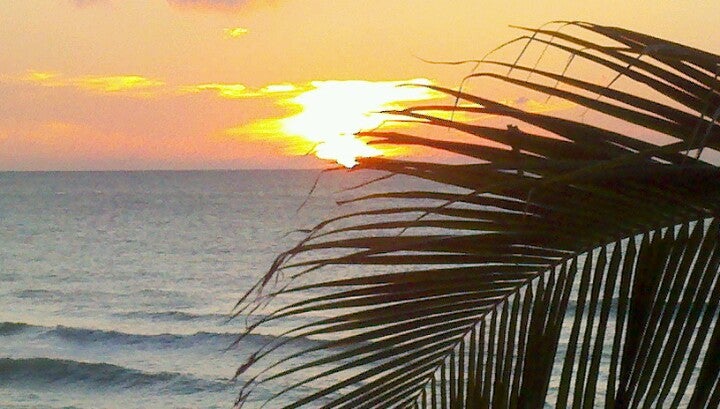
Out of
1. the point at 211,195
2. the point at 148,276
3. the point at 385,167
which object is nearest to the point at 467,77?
the point at 385,167

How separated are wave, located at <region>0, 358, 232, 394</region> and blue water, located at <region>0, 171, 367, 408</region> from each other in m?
0.03

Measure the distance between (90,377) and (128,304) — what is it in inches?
370

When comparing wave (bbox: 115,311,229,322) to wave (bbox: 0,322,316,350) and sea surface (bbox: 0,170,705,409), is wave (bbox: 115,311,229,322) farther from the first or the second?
wave (bbox: 0,322,316,350)

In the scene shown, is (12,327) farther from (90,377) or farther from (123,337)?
(90,377)

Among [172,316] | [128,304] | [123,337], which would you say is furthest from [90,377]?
[128,304]

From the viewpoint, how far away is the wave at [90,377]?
17672 mm

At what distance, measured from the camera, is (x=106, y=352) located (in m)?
20.5

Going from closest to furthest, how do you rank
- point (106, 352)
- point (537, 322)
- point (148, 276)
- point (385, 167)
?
point (385, 167) → point (537, 322) → point (106, 352) → point (148, 276)

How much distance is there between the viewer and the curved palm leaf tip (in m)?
1.03

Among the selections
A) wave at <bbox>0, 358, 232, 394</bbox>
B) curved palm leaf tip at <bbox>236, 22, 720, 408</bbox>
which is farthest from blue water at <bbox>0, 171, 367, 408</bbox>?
curved palm leaf tip at <bbox>236, 22, 720, 408</bbox>

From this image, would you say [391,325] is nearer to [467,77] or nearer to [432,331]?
[432,331]

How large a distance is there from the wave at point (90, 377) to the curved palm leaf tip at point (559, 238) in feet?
54.3

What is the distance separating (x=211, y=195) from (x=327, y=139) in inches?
3864

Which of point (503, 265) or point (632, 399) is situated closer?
point (632, 399)
